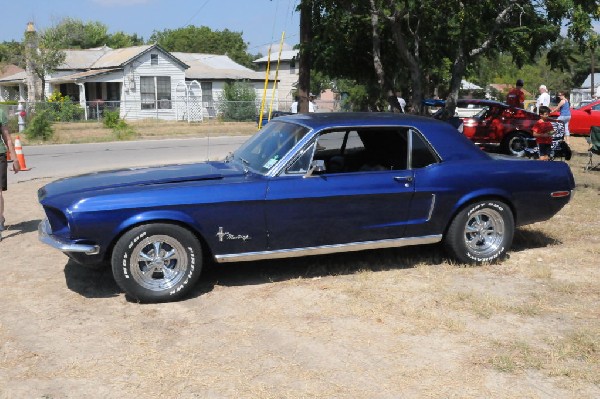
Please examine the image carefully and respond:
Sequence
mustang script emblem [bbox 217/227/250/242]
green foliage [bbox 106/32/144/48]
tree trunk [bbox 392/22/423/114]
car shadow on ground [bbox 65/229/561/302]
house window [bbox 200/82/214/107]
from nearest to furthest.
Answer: mustang script emblem [bbox 217/227/250/242]
car shadow on ground [bbox 65/229/561/302]
tree trunk [bbox 392/22/423/114]
house window [bbox 200/82/214/107]
green foliage [bbox 106/32/144/48]

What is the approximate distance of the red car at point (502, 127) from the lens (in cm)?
1609

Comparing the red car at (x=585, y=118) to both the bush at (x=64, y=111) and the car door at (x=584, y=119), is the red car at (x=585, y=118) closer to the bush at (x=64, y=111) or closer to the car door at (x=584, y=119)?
the car door at (x=584, y=119)

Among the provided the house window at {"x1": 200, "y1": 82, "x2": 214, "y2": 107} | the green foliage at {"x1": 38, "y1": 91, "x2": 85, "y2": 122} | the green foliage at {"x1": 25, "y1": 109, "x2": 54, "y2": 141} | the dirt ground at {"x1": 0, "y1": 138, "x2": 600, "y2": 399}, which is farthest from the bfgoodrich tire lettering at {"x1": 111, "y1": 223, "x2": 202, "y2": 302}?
the house window at {"x1": 200, "y1": 82, "x2": 214, "y2": 107}

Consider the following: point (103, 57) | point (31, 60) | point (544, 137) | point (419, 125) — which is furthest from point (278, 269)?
point (103, 57)

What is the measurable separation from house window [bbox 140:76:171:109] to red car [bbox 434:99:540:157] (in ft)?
84.7

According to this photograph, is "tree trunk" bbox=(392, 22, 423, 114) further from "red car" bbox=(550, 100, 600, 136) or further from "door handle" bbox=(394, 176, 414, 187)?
"door handle" bbox=(394, 176, 414, 187)

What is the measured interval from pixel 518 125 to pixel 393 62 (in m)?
5.41

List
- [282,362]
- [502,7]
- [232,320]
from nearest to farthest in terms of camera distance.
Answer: [282,362], [232,320], [502,7]

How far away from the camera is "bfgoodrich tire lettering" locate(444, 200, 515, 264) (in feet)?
20.9

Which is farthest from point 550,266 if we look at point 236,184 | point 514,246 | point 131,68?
point 131,68

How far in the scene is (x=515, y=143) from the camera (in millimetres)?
16156

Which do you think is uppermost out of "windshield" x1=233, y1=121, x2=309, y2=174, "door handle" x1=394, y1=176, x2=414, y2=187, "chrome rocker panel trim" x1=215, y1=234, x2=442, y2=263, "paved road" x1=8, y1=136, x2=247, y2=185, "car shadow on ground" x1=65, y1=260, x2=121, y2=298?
"windshield" x1=233, y1=121, x2=309, y2=174

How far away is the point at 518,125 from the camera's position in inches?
635

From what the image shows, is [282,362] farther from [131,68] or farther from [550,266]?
[131,68]
